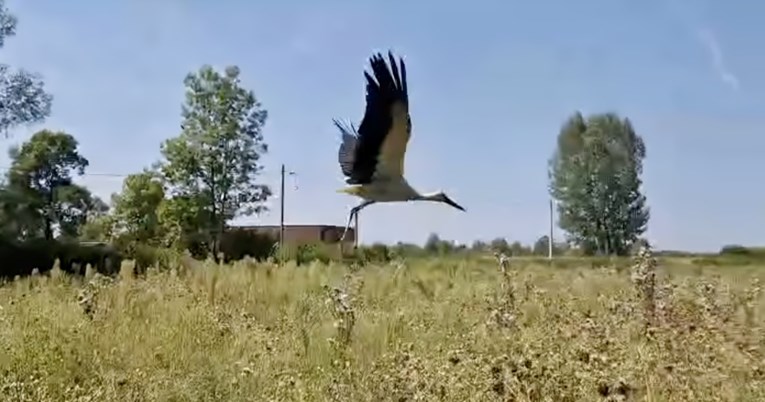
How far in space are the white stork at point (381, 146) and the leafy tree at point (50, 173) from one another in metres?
26.7

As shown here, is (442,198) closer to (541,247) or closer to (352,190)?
(352,190)

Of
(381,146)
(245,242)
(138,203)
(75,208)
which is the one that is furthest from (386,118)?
(75,208)

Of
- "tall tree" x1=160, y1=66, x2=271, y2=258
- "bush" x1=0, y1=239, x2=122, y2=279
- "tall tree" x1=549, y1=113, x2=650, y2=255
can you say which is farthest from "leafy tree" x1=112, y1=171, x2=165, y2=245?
"tall tree" x1=549, y1=113, x2=650, y2=255

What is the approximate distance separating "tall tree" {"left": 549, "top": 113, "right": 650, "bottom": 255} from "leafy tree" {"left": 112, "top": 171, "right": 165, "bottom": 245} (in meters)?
17.1

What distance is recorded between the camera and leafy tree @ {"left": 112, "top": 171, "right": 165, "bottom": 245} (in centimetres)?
3328

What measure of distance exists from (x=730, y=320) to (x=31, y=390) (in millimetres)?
3529

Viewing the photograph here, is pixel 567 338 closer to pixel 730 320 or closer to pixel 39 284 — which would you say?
pixel 730 320

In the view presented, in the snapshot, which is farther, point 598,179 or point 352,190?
point 598,179

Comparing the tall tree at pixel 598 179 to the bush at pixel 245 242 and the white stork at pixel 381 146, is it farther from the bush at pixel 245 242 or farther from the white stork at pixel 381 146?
the white stork at pixel 381 146

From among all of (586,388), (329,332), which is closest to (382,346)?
(329,332)

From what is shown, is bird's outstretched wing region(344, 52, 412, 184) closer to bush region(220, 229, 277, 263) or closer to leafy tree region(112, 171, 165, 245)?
bush region(220, 229, 277, 263)

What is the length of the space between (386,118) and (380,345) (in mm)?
2254

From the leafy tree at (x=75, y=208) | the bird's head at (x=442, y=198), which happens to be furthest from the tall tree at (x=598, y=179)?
the bird's head at (x=442, y=198)

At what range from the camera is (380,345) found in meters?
4.99
